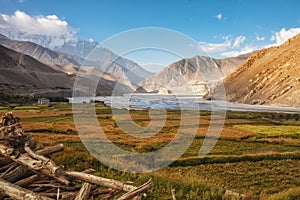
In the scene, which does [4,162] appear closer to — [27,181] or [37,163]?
[27,181]

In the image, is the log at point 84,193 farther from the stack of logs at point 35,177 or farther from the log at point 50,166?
the log at point 50,166

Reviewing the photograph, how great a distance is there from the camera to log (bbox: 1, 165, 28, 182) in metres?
9.33

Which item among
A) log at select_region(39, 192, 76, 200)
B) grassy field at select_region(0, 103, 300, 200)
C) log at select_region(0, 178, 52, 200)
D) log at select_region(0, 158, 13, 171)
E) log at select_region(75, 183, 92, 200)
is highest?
log at select_region(0, 158, 13, 171)

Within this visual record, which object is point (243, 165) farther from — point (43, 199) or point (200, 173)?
point (43, 199)

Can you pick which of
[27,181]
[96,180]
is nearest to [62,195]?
[96,180]

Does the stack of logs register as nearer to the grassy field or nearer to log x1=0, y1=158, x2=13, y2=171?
log x1=0, y1=158, x2=13, y2=171

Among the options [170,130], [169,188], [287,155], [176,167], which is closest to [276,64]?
[170,130]

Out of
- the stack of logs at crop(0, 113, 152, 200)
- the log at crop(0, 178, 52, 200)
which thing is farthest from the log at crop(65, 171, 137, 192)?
the log at crop(0, 178, 52, 200)

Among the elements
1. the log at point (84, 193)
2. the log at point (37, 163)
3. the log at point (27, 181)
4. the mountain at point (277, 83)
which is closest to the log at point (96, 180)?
the log at point (37, 163)

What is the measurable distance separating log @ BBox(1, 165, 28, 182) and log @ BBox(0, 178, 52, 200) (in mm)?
454

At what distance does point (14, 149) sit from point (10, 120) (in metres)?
1.34

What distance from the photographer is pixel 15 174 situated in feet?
31.2

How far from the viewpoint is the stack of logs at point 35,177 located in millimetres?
8984

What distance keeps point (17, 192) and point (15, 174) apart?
115cm
